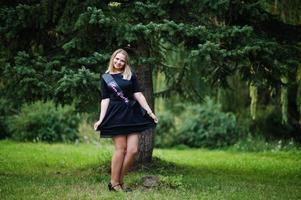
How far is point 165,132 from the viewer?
19891mm

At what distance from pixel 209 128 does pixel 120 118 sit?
12064 millimetres

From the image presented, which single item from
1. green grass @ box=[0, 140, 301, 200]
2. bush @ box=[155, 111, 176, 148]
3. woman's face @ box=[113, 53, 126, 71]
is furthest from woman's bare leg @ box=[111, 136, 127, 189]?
bush @ box=[155, 111, 176, 148]

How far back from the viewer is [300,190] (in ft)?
27.0

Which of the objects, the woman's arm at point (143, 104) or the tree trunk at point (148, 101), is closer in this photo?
the woman's arm at point (143, 104)

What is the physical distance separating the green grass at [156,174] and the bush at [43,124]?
4499 mm

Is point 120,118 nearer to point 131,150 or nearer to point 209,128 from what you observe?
point 131,150

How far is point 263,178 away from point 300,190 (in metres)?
1.60

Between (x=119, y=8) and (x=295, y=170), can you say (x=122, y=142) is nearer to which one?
(x=119, y=8)

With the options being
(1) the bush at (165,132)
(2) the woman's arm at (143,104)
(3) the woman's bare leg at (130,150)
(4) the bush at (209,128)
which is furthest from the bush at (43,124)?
(3) the woman's bare leg at (130,150)

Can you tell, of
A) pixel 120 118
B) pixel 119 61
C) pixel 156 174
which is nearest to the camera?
pixel 120 118

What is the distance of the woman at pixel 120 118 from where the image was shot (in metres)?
7.32

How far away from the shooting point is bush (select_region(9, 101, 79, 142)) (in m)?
18.6

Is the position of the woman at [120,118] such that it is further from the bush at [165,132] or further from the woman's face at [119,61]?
the bush at [165,132]

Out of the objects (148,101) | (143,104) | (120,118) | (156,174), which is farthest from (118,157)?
(148,101)
